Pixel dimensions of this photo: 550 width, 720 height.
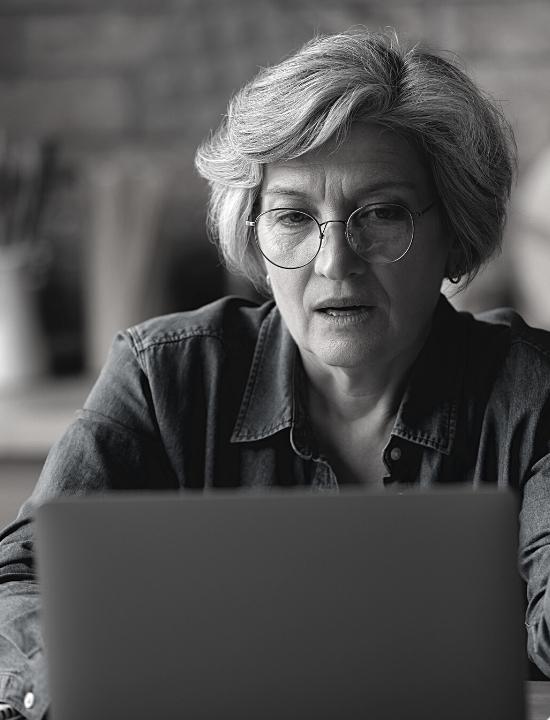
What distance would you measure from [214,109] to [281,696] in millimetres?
2356

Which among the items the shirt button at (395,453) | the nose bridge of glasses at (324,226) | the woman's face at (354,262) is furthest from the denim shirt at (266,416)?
the nose bridge of glasses at (324,226)

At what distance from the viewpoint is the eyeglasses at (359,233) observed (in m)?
1.32

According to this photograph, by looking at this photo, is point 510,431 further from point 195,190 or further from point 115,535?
point 195,190

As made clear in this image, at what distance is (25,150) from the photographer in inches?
106

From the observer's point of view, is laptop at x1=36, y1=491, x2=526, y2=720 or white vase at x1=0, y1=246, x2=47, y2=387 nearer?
laptop at x1=36, y1=491, x2=526, y2=720

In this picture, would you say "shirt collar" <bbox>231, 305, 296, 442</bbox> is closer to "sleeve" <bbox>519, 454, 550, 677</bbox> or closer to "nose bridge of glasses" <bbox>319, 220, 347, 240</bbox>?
"nose bridge of glasses" <bbox>319, 220, 347, 240</bbox>

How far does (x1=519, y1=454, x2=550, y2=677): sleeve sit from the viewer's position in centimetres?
110

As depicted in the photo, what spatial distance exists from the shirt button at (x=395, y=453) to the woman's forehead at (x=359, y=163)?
0.34 m

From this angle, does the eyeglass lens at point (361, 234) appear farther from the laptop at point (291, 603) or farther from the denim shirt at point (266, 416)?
the laptop at point (291, 603)

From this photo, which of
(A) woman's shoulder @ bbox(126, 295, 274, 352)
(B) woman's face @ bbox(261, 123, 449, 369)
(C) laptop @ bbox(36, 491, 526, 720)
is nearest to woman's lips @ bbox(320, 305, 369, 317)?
(B) woman's face @ bbox(261, 123, 449, 369)

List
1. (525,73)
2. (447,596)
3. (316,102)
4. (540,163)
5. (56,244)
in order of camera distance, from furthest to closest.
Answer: (56,244) → (525,73) → (540,163) → (316,102) → (447,596)

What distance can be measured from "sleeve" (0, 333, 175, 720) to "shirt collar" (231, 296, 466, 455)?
125 millimetres

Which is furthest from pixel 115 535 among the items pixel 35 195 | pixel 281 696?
pixel 35 195

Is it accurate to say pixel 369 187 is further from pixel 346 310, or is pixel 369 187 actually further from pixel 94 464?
pixel 94 464
